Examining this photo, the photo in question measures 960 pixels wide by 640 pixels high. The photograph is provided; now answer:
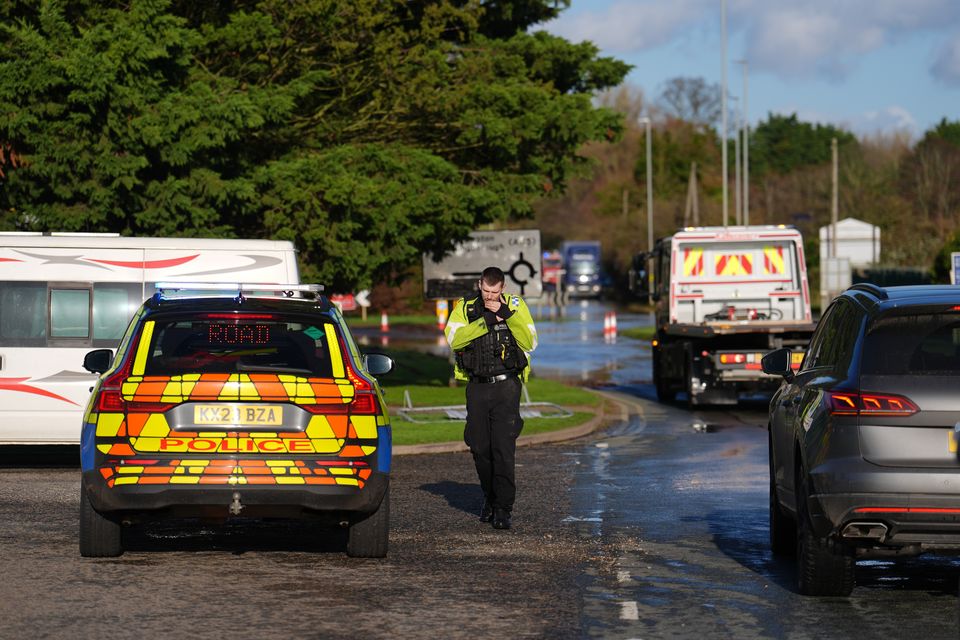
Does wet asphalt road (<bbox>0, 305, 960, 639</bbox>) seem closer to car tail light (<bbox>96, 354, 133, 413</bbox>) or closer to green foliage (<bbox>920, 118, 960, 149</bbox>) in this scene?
car tail light (<bbox>96, 354, 133, 413</bbox>)

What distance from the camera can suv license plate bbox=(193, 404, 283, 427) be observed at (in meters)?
9.41

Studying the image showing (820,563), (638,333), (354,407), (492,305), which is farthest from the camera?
(638,333)

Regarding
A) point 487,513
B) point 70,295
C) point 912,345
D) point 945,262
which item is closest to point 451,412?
point 70,295

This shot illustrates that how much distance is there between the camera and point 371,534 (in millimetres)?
10031

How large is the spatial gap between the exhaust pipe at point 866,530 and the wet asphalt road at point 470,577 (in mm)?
430

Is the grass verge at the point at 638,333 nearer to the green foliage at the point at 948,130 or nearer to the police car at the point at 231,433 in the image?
the police car at the point at 231,433

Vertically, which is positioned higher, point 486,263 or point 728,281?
point 486,263

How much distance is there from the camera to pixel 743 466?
16656 millimetres

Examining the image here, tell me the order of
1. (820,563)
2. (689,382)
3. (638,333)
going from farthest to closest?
(638,333) → (689,382) → (820,563)

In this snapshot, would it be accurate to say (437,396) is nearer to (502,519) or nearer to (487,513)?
(487,513)

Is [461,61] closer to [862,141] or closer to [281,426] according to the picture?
[281,426]

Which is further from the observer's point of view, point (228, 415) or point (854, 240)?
point (854, 240)

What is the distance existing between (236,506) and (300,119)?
1732 cm

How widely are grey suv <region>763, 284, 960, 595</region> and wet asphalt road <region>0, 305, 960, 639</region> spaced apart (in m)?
0.40
